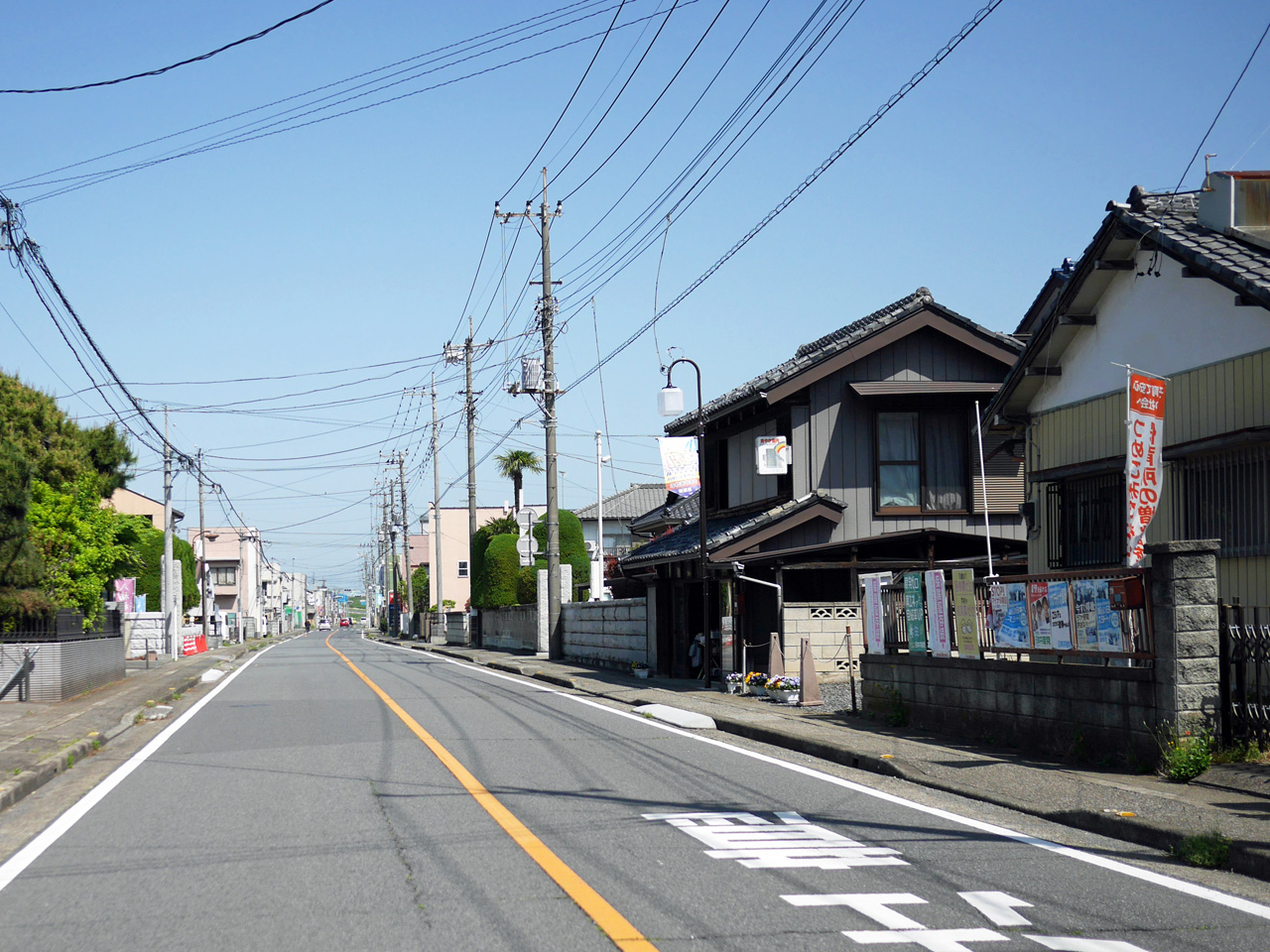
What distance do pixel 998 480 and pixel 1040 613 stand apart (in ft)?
41.4

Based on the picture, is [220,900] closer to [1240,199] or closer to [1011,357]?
[1240,199]

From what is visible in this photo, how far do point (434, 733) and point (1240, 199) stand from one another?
11439mm

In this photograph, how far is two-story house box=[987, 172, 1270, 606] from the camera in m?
12.0

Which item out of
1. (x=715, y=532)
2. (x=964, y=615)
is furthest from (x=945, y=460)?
(x=964, y=615)

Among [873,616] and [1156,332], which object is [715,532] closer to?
[873,616]

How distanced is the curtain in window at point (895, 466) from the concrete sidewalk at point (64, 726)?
47.7ft

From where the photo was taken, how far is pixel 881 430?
23828mm

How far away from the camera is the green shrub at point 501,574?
2008 inches

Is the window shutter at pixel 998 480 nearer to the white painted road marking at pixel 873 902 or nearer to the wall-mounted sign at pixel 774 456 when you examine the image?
the wall-mounted sign at pixel 774 456

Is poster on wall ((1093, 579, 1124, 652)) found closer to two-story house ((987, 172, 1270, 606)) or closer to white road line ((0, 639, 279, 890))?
two-story house ((987, 172, 1270, 606))

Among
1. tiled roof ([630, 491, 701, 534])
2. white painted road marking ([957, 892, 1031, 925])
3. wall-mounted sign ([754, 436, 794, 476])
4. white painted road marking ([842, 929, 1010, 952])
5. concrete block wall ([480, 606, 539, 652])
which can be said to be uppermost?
wall-mounted sign ([754, 436, 794, 476])

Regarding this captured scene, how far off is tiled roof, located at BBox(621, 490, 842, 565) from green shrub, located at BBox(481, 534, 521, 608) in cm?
2294

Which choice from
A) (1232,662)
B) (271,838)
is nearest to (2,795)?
(271,838)

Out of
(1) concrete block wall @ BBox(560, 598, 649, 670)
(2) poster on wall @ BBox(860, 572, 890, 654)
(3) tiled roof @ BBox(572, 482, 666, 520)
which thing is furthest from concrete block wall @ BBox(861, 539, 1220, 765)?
(3) tiled roof @ BBox(572, 482, 666, 520)
